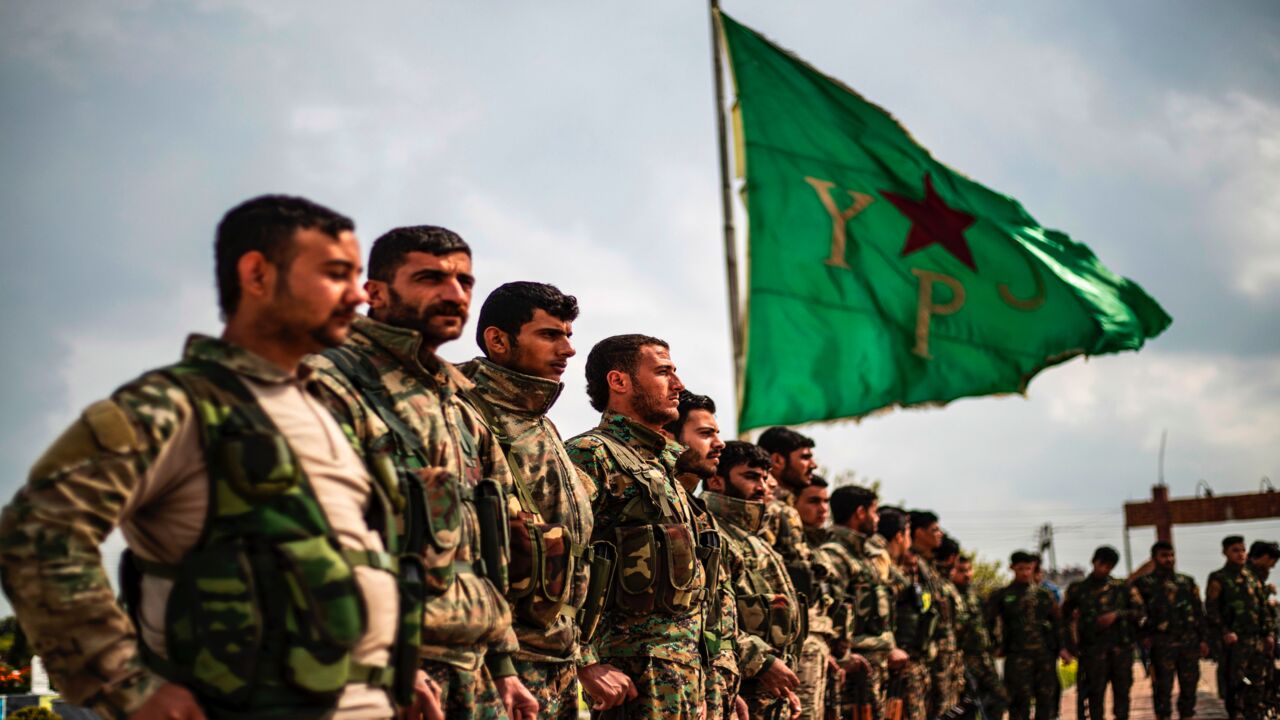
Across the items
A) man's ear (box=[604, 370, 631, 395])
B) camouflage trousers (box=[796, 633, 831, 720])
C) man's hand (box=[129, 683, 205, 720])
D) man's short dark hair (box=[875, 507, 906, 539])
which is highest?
man's ear (box=[604, 370, 631, 395])

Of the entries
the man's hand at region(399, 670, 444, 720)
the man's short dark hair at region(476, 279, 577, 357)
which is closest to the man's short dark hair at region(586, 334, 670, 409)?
the man's short dark hair at region(476, 279, 577, 357)

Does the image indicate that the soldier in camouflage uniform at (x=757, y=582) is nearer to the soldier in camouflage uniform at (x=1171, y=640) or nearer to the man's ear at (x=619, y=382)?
the man's ear at (x=619, y=382)

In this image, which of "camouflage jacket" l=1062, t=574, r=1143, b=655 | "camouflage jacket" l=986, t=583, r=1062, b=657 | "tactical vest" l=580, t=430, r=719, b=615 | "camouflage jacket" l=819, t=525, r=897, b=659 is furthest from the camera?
"camouflage jacket" l=1062, t=574, r=1143, b=655

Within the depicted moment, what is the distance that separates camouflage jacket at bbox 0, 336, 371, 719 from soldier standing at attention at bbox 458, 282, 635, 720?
1.70 meters

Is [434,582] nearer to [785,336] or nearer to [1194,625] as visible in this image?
[785,336]

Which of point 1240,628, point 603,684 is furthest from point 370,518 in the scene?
point 1240,628

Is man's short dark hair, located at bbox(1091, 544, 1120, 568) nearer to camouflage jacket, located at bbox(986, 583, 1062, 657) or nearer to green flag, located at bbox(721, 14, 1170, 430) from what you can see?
camouflage jacket, located at bbox(986, 583, 1062, 657)

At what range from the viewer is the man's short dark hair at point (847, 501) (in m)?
11.6

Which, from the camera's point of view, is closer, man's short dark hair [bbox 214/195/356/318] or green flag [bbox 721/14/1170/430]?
man's short dark hair [bbox 214/195/356/318]

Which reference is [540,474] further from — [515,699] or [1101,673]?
[1101,673]

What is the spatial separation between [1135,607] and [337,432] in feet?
53.6

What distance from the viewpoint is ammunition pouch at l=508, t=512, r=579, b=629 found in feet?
13.5

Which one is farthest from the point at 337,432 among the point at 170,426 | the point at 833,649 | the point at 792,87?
the point at 792,87

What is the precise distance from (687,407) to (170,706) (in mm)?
4865
